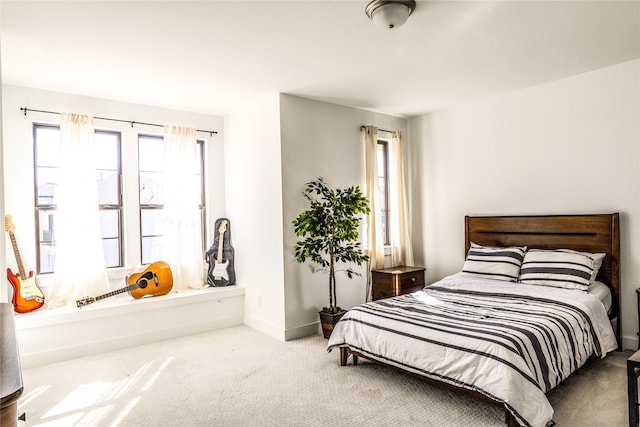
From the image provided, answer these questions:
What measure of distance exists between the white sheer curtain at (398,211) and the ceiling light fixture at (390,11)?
2734 mm

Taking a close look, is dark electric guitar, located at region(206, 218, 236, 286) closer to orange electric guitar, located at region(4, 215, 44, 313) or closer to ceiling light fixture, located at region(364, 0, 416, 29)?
orange electric guitar, located at region(4, 215, 44, 313)

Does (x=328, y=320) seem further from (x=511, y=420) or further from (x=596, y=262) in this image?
(x=596, y=262)

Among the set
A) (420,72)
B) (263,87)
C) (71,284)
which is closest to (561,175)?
(420,72)

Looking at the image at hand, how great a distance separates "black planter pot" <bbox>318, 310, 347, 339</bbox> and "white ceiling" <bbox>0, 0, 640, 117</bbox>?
2.23 m

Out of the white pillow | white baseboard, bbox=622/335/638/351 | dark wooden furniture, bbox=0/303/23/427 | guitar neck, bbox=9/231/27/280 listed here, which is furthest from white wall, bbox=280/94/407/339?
dark wooden furniture, bbox=0/303/23/427

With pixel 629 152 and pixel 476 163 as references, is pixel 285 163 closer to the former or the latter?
pixel 476 163

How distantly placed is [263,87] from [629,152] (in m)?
3.31

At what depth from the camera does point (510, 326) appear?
2518 mm

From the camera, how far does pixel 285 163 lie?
13.4 ft

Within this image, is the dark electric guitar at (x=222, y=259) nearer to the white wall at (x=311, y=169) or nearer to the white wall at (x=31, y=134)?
→ the white wall at (x=31, y=134)

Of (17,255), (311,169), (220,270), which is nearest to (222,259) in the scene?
(220,270)

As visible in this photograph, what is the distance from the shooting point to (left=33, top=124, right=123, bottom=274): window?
3.87m

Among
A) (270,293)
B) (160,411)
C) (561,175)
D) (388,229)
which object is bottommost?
(160,411)

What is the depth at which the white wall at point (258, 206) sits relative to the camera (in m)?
4.13
